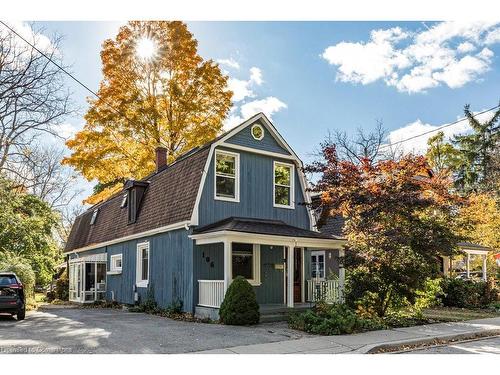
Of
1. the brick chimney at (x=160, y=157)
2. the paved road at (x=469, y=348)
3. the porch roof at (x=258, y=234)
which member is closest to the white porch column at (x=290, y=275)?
the porch roof at (x=258, y=234)

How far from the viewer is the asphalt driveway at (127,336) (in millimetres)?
9156

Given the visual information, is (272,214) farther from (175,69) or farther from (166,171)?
(175,69)

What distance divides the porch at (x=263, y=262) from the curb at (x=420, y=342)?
14.0 feet

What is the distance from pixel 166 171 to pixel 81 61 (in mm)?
5048

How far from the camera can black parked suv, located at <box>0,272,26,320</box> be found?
13.9m

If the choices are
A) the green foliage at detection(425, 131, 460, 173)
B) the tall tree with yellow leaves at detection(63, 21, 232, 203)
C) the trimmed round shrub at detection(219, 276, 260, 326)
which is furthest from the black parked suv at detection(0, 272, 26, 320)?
the green foliage at detection(425, 131, 460, 173)

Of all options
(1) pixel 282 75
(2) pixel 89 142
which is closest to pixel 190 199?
(1) pixel 282 75

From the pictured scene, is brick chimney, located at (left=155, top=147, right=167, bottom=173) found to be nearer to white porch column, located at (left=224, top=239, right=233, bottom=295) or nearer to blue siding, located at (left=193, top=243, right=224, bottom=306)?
blue siding, located at (left=193, top=243, right=224, bottom=306)

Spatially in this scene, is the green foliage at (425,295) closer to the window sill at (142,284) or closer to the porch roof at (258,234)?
the porch roof at (258,234)

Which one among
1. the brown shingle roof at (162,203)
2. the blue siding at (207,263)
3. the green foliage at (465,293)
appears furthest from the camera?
the green foliage at (465,293)

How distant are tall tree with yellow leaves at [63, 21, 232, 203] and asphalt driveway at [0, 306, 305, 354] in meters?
13.0

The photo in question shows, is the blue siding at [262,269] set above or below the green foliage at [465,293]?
above

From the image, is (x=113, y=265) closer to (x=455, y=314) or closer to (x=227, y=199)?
(x=227, y=199)

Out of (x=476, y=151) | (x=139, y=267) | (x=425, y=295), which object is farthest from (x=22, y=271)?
(x=476, y=151)
